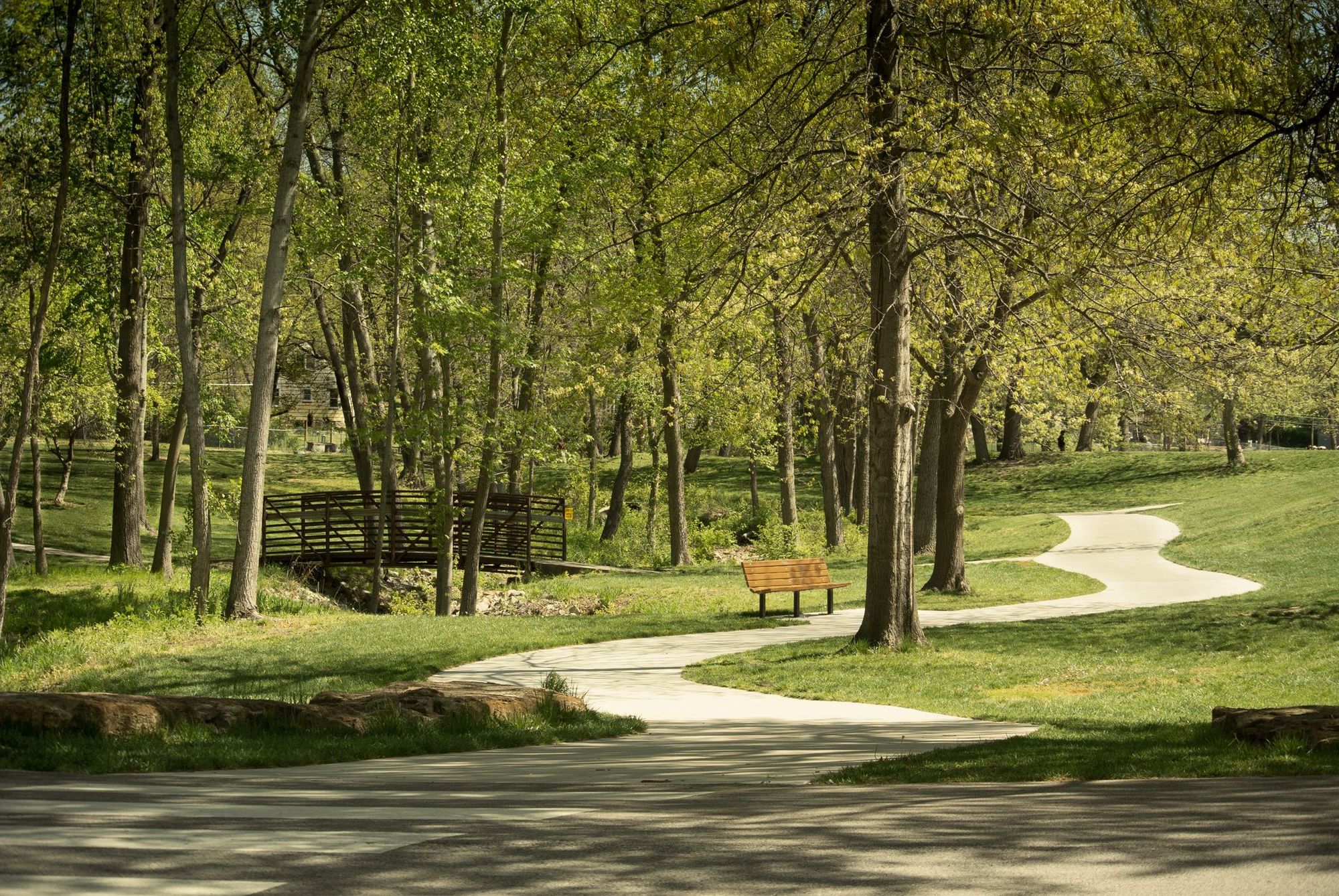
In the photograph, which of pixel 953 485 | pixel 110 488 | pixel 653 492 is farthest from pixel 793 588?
pixel 110 488

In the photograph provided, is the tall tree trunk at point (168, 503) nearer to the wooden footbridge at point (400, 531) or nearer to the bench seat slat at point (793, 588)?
the wooden footbridge at point (400, 531)

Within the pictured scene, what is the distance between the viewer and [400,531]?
88.8 feet

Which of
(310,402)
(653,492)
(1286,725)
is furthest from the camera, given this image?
(310,402)

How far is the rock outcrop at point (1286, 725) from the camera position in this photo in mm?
7234

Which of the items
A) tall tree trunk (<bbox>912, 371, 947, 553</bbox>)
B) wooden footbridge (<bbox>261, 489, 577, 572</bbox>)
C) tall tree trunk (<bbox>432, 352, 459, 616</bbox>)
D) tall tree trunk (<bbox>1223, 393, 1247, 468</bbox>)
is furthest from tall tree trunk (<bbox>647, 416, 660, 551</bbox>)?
tall tree trunk (<bbox>1223, 393, 1247, 468</bbox>)

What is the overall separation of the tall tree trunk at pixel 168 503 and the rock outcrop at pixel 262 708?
46.7 feet

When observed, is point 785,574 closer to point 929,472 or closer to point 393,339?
point 929,472

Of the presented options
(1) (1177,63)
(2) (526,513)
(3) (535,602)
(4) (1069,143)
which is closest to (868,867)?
(1) (1177,63)

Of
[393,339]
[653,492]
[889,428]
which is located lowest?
[653,492]

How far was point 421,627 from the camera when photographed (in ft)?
57.6

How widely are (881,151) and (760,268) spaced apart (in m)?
2.20

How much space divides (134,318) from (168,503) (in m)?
3.70

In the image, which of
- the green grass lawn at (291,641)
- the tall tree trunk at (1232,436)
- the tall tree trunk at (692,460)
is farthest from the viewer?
the tall tree trunk at (692,460)

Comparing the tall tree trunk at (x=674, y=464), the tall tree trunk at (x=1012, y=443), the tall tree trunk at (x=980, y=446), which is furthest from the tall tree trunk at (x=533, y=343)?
the tall tree trunk at (x=1012, y=443)
